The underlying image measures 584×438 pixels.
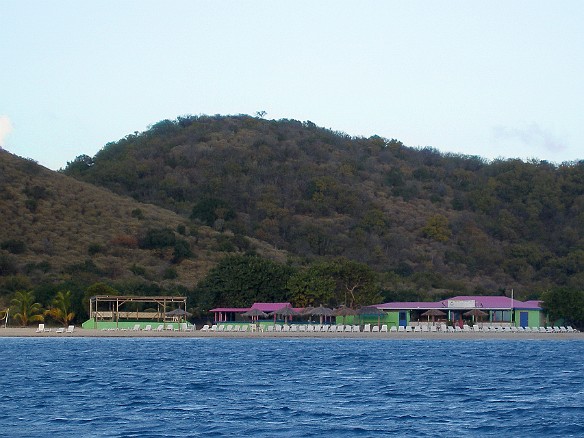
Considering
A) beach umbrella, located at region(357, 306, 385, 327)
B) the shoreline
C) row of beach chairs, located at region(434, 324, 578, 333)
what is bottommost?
the shoreline

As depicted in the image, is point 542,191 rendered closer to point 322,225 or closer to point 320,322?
point 322,225

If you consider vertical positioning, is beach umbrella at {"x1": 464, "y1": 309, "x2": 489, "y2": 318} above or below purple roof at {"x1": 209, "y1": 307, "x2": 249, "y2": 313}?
below

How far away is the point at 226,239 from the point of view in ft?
301

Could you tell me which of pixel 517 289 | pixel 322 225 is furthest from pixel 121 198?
pixel 517 289

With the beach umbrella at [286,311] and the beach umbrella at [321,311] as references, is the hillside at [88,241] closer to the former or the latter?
the beach umbrella at [286,311]

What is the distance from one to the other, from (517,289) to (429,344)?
35144 millimetres

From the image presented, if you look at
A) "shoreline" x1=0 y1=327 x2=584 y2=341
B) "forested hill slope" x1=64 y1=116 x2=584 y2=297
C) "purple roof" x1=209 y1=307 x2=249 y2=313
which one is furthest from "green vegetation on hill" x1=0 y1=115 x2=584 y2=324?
"shoreline" x1=0 y1=327 x2=584 y2=341

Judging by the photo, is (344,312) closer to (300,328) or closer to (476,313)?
(300,328)

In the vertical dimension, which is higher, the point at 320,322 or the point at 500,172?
the point at 500,172

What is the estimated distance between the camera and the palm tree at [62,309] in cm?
6238

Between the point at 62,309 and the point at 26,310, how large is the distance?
2047mm

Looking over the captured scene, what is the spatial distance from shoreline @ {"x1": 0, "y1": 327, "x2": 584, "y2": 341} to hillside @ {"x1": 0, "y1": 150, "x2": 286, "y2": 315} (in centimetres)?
512

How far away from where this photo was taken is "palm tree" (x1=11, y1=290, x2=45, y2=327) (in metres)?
62.0

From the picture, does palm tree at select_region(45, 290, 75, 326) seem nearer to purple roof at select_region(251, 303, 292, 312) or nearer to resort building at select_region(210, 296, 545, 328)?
resort building at select_region(210, 296, 545, 328)
